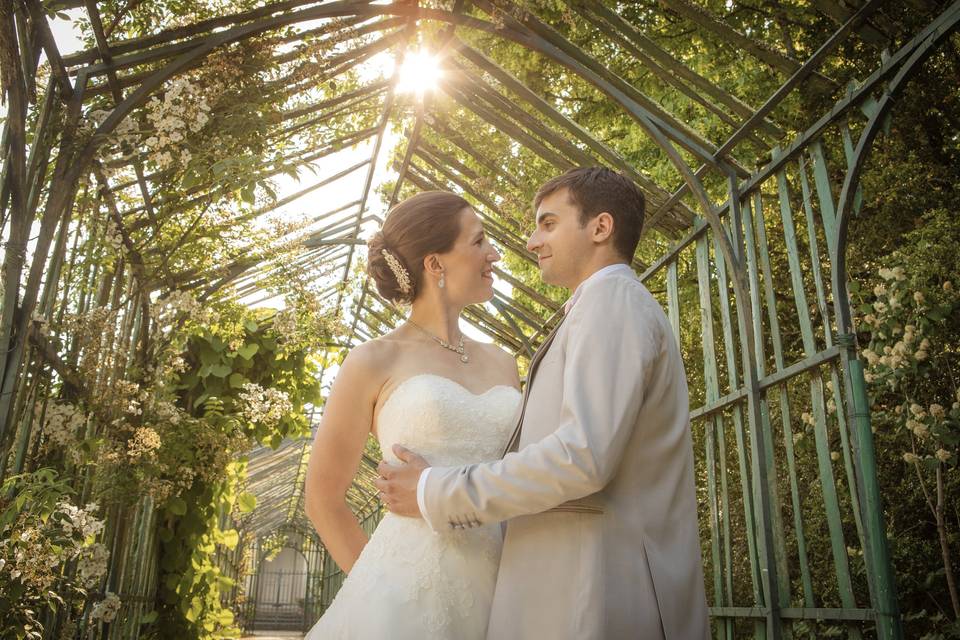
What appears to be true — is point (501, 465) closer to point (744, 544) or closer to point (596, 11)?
point (596, 11)

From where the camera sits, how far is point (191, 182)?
175 inches

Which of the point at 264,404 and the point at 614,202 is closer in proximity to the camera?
the point at 614,202

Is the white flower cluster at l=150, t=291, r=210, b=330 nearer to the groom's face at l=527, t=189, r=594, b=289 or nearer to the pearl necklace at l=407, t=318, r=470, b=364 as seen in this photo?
the pearl necklace at l=407, t=318, r=470, b=364

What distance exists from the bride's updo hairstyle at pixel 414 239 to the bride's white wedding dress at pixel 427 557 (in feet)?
1.53

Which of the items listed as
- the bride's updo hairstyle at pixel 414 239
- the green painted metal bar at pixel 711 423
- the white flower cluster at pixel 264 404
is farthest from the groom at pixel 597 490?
the white flower cluster at pixel 264 404

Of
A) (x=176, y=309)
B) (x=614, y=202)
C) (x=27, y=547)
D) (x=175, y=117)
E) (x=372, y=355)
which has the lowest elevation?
(x=27, y=547)

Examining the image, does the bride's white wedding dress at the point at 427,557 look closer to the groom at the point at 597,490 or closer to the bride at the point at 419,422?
the bride at the point at 419,422

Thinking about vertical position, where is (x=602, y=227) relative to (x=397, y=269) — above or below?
below

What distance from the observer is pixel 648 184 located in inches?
222

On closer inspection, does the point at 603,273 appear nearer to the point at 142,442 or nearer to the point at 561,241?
the point at 561,241

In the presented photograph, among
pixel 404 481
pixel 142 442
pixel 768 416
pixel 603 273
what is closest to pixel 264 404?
pixel 142 442

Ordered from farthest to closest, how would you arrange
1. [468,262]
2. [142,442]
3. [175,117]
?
[142,442], [175,117], [468,262]

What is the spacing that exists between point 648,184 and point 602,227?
142 inches

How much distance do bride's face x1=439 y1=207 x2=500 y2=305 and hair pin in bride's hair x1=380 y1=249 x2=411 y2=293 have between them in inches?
5.5
